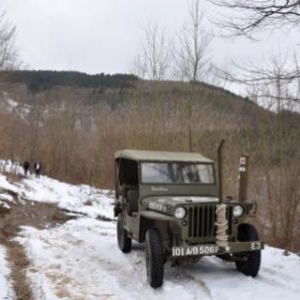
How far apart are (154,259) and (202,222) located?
951 mm

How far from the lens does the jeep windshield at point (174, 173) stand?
10.2m

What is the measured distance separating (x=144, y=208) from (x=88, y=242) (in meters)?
3.27

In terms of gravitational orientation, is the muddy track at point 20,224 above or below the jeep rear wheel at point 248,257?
below

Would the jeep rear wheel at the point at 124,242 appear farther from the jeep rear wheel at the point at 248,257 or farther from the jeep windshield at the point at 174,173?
the jeep rear wheel at the point at 248,257

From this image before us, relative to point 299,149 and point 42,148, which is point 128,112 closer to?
point 299,149

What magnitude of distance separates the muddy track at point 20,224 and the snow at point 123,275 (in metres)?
0.13

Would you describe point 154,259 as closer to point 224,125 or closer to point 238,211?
point 238,211

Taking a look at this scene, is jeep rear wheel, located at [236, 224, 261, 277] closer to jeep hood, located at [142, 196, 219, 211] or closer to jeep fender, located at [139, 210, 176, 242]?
jeep hood, located at [142, 196, 219, 211]

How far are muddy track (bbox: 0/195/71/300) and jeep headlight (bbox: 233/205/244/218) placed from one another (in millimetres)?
3341

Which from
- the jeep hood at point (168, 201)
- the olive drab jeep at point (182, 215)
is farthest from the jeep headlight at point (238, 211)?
the jeep hood at point (168, 201)

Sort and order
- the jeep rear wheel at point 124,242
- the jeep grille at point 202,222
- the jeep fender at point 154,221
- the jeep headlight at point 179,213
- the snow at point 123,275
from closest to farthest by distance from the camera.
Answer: the snow at point 123,275 → the jeep headlight at point 179,213 → the jeep grille at point 202,222 → the jeep fender at point 154,221 → the jeep rear wheel at point 124,242

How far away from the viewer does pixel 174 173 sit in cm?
1029

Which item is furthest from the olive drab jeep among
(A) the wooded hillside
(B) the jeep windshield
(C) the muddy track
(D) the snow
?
(A) the wooded hillside

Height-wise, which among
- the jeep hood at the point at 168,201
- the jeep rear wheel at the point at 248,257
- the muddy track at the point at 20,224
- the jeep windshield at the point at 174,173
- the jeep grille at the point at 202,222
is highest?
the jeep windshield at the point at 174,173
